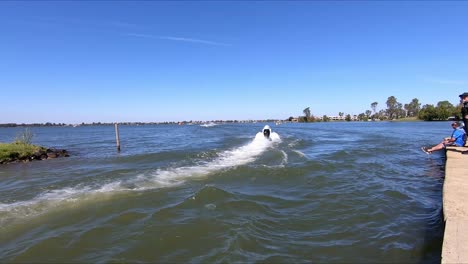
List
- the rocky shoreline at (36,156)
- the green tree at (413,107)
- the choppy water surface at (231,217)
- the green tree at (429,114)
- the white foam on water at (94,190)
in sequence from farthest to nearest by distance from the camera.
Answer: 1. the green tree at (413,107)
2. the green tree at (429,114)
3. the rocky shoreline at (36,156)
4. the white foam on water at (94,190)
5. the choppy water surface at (231,217)

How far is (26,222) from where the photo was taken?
28.7ft

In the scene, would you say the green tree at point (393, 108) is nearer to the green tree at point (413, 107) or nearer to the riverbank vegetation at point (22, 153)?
the green tree at point (413, 107)

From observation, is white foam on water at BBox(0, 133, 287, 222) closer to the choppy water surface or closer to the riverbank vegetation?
the choppy water surface

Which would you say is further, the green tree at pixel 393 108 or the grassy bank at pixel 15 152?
the green tree at pixel 393 108

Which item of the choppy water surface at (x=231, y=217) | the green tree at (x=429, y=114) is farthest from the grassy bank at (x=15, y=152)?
the green tree at (x=429, y=114)

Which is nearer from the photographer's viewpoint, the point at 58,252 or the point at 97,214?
the point at 58,252

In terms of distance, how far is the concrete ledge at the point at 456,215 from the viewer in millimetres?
4512

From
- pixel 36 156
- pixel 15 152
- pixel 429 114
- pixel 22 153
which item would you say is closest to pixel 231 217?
pixel 36 156

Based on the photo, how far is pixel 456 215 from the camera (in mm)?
6000

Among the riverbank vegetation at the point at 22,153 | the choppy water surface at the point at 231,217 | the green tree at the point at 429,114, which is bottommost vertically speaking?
the choppy water surface at the point at 231,217

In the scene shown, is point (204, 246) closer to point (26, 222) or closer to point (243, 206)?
A: point (243, 206)

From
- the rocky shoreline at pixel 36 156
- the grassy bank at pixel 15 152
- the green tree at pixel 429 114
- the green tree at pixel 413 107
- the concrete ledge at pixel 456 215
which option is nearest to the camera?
the concrete ledge at pixel 456 215

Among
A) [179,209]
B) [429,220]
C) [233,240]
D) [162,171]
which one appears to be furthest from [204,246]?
[162,171]

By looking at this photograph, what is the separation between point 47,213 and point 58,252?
11.3ft
